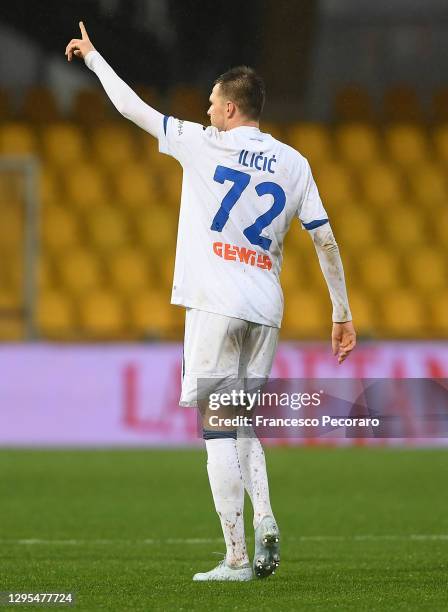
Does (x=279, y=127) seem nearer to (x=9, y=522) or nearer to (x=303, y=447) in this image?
(x=303, y=447)

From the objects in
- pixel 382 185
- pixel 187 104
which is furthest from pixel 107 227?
pixel 382 185

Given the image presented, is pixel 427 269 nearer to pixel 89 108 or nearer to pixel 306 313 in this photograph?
pixel 306 313

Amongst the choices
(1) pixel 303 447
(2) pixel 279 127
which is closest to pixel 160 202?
(2) pixel 279 127

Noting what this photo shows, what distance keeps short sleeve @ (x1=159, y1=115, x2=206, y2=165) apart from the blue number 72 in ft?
0.38

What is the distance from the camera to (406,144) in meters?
15.0

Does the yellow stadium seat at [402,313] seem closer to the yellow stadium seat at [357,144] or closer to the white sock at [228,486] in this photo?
the yellow stadium seat at [357,144]

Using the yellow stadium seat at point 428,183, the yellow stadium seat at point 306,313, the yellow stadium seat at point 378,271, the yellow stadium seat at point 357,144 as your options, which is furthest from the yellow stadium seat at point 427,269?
the yellow stadium seat at point 357,144

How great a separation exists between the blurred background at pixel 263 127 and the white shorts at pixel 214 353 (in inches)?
294

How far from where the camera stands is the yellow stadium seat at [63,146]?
1447cm

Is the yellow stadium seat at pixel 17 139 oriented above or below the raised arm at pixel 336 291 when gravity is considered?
above

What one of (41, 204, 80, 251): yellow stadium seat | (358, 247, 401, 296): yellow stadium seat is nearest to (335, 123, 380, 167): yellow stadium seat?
(358, 247, 401, 296): yellow stadium seat

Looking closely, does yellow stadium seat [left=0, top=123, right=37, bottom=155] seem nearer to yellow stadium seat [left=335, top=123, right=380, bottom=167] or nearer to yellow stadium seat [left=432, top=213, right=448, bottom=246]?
yellow stadium seat [left=335, top=123, right=380, bottom=167]

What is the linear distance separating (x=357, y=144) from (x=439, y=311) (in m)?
2.50

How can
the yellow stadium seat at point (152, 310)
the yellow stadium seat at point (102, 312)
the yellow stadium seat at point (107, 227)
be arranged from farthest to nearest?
the yellow stadium seat at point (107, 227), the yellow stadium seat at point (102, 312), the yellow stadium seat at point (152, 310)
